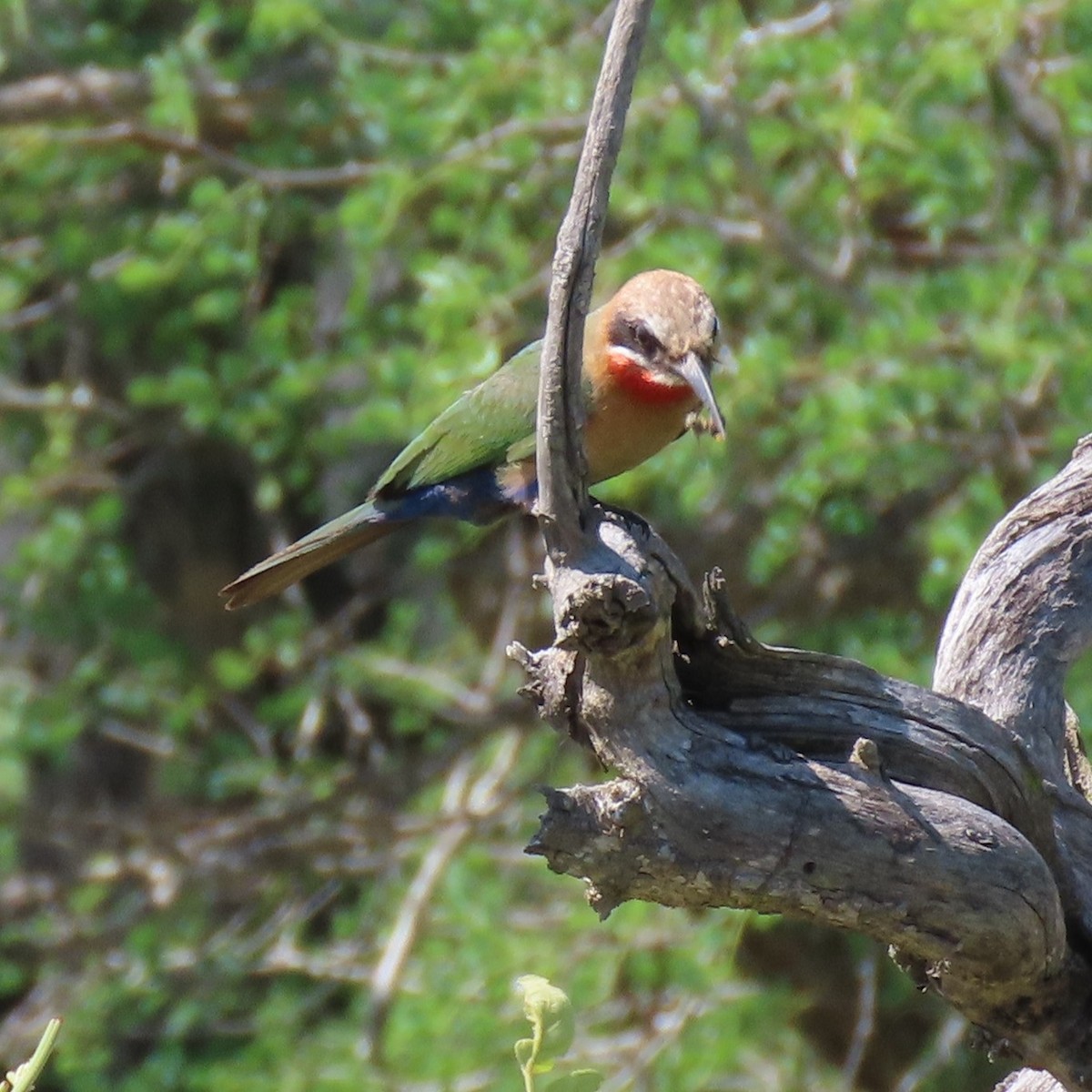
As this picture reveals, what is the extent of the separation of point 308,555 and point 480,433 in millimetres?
473

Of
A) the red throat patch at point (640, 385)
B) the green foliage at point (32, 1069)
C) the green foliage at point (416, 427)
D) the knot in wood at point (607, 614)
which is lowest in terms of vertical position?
the green foliage at point (416, 427)

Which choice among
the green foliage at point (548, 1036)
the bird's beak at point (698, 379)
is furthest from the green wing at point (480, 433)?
the green foliage at point (548, 1036)

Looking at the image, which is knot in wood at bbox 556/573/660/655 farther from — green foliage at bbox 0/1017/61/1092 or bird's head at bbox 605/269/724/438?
bird's head at bbox 605/269/724/438

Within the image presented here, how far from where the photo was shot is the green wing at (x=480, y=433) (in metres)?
3.84

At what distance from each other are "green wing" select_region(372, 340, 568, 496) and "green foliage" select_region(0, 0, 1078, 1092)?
0.93 meters

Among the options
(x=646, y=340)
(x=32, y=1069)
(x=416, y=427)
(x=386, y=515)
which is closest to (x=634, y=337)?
(x=646, y=340)

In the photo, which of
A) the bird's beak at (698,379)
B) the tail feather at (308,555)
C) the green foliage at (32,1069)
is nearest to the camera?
the green foliage at (32,1069)

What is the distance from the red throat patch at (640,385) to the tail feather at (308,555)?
2.70ft

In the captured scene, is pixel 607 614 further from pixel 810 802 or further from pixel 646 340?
pixel 646 340

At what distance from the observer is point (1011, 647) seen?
2795 millimetres

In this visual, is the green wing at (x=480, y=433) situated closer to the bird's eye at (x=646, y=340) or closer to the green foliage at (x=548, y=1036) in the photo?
the bird's eye at (x=646, y=340)

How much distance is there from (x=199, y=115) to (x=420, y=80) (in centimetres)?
127

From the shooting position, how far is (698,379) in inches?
123

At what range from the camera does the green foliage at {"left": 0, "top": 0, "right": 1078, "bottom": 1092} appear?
203 inches
